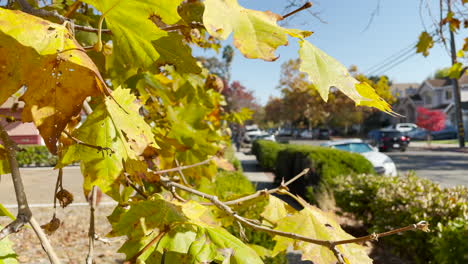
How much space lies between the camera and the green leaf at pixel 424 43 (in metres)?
3.93

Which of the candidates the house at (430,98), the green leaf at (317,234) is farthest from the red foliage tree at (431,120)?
the green leaf at (317,234)

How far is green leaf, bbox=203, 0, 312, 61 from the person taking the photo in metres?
0.65

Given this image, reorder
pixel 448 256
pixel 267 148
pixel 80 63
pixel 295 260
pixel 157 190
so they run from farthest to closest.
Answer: pixel 267 148, pixel 295 260, pixel 448 256, pixel 157 190, pixel 80 63

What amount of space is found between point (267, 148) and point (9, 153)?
15.8m

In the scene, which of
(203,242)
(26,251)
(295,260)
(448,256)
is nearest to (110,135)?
(203,242)

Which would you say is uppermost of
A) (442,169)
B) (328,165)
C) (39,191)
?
(328,165)

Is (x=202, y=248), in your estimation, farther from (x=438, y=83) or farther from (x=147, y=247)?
(x=438, y=83)

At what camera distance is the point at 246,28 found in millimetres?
687

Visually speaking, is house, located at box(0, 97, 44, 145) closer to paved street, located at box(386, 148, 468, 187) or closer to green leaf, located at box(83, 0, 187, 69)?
green leaf, located at box(83, 0, 187, 69)

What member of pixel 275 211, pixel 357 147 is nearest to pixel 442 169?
pixel 357 147

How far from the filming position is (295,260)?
18.2ft

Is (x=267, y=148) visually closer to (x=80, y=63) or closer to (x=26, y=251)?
(x=26, y=251)

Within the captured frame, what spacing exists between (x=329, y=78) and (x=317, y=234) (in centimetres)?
50

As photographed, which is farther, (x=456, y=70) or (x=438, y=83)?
(x=438, y=83)
